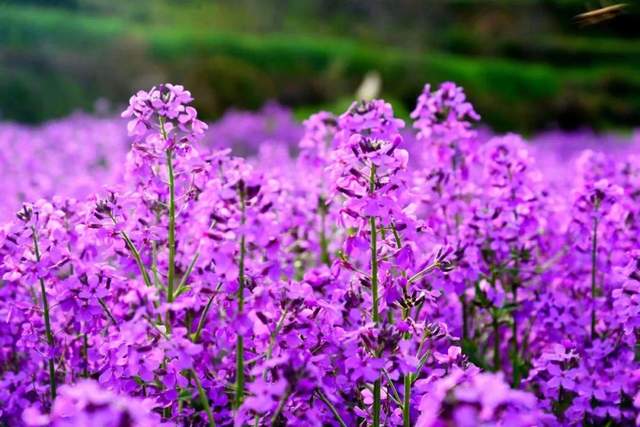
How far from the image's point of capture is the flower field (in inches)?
81.5

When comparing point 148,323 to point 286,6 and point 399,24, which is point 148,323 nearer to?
point 399,24

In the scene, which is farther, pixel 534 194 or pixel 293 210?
pixel 293 210

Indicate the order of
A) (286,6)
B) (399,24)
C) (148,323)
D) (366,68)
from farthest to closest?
(286,6)
(399,24)
(366,68)
(148,323)

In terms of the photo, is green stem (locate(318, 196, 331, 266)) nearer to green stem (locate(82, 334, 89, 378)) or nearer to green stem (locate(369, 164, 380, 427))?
green stem (locate(82, 334, 89, 378))

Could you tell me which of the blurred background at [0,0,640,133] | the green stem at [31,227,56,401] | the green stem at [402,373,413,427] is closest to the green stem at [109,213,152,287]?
the green stem at [31,227,56,401]

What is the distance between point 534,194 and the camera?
3.34 metres

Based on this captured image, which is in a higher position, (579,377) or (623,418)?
(579,377)

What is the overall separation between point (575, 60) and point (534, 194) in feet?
111

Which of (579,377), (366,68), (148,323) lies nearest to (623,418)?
(579,377)

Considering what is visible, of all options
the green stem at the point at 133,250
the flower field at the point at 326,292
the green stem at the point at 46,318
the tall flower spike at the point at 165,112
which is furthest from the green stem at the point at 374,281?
the green stem at the point at 46,318

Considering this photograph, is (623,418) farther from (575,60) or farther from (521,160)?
(575,60)

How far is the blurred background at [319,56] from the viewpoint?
14.8m

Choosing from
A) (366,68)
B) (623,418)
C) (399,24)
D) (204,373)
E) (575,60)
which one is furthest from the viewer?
(575,60)

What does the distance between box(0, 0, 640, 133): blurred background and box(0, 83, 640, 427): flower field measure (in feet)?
2.97
